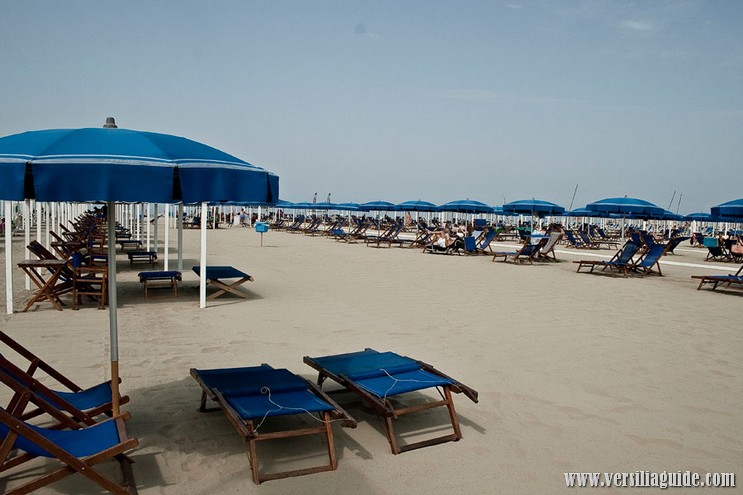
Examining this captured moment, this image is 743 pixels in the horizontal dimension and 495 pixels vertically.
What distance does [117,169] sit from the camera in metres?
2.43

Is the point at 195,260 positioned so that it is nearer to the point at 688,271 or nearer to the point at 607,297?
the point at 607,297

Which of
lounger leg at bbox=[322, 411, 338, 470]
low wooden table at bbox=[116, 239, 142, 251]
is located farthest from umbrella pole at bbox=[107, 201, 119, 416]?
low wooden table at bbox=[116, 239, 142, 251]

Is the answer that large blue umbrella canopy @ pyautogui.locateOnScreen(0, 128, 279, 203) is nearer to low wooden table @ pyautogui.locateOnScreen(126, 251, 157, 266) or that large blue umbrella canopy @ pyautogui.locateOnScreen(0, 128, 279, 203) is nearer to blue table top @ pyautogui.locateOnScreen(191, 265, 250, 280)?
blue table top @ pyautogui.locateOnScreen(191, 265, 250, 280)

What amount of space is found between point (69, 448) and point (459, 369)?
3151 millimetres

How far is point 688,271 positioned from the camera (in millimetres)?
14484

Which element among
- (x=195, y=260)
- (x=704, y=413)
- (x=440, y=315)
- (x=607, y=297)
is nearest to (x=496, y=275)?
(x=607, y=297)

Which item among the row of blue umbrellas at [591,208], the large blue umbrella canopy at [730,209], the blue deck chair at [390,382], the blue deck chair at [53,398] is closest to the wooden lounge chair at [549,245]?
the row of blue umbrellas at [591,208]

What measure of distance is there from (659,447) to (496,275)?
8866mm

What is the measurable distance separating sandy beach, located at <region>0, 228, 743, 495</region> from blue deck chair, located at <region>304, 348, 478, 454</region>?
0.47 feet

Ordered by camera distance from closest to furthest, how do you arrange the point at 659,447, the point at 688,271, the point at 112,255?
the point at 112,255
the point at 659,447
the point at 688,271

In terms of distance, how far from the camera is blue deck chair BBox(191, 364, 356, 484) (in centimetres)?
289

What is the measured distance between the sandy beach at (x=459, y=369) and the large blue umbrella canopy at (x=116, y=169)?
1.45 m

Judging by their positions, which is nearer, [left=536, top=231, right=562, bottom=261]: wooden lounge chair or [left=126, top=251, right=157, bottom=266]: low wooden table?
[left=126, top=251, right=157, bottom=266]: low wooden table

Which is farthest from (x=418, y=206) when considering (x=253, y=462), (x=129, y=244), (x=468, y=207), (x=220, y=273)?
(x=253, y=462)
